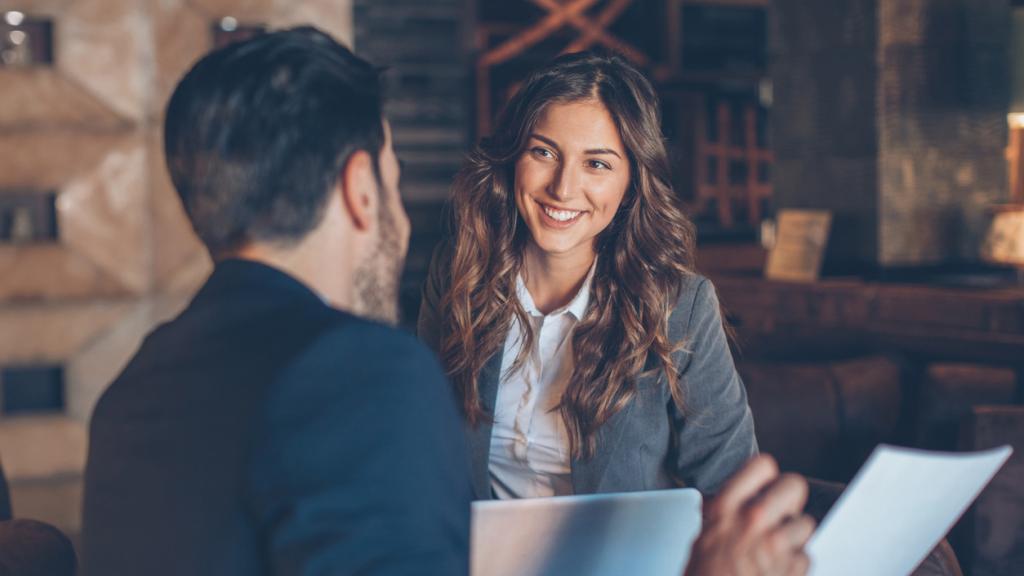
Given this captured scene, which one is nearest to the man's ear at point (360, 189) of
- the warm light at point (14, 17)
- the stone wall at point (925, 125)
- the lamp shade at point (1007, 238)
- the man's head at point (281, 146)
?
the man's head at point (281, 146)

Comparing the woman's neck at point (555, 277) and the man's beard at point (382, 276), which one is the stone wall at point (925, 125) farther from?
the man's beard at point (382, 276)

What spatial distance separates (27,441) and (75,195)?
0.86m

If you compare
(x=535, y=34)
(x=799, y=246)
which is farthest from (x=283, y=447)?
(x=535, y=34)

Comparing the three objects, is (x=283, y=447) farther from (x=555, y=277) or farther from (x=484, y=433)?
(x=555, y=277)

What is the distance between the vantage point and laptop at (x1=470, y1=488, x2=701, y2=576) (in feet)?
3.79

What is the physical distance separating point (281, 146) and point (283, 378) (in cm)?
20

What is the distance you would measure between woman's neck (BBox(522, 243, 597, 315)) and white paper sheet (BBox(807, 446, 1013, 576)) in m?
1.09

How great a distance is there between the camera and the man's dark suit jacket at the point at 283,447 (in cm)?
80

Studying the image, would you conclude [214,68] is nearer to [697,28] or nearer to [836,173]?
[836,173]

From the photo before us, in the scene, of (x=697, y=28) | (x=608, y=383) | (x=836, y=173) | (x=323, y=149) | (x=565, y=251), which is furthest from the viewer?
(x=697, y=28)

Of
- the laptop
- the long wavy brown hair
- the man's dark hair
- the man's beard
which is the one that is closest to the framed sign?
the long wavy brown hair

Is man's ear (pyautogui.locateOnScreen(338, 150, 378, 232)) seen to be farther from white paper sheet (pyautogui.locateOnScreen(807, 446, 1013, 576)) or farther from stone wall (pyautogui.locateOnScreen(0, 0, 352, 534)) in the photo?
stone wall (pyautogui.locateOnScreen(0, 0, 352, 534))

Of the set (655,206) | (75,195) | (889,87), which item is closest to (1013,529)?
(655,206)

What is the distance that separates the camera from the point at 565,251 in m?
2.08
